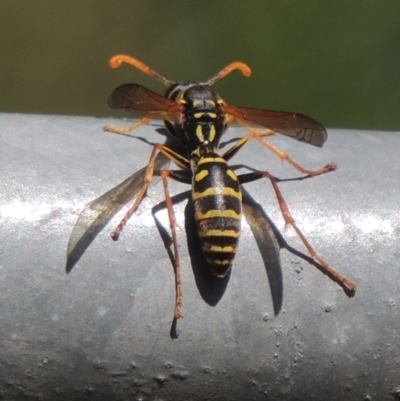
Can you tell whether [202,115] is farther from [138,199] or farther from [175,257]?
[175,257]

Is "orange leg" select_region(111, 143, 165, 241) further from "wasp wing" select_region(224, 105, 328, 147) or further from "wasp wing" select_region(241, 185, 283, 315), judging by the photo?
"wasp wing" select_region(224, 105, 328, 147)

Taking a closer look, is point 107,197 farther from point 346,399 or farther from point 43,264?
point 346,399

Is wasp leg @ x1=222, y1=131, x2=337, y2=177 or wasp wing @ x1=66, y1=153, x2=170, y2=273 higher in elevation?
wasp leg @ x1=222, y1=131, x2=337, y2=177

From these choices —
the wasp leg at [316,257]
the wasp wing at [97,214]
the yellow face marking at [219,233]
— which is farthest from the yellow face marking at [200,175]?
the wasp leg at [316,257]

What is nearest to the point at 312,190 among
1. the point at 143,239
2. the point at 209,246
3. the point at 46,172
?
the point at 209,246

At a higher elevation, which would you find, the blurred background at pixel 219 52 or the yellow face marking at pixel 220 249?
the blurred background at pixel 219 52

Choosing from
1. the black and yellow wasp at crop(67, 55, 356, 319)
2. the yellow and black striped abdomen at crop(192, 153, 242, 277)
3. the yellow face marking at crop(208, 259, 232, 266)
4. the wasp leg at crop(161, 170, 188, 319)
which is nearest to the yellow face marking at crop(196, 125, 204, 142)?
the black and yellow wasp at crop(67, 55, 356, 319)

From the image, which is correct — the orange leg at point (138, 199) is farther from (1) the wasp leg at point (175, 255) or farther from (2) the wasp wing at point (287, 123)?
(2) the wasp wing at point (287, 123)

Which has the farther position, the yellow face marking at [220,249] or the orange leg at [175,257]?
the yellow face marking at [220,249]
